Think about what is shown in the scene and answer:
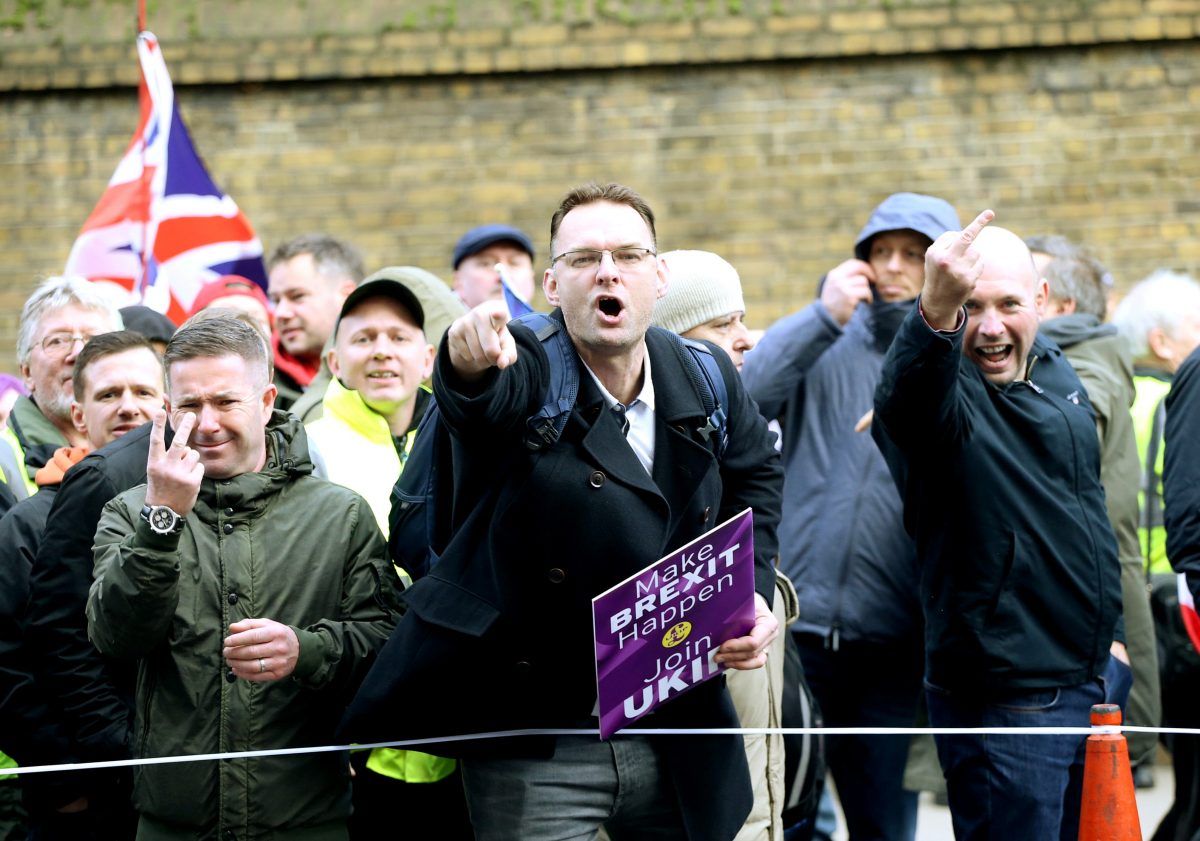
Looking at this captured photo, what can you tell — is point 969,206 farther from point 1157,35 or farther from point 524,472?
point 524,472

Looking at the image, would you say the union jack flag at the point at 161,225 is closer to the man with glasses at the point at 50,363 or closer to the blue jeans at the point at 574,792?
the man with glasses at the point at 50,363

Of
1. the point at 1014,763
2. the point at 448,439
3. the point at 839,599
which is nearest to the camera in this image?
the point at 448,439

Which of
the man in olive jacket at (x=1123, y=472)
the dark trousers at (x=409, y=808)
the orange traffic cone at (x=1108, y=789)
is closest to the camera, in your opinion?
the orange traffic cone at (x=1108, y=789)

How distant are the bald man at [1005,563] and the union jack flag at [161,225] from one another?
3.83 metres

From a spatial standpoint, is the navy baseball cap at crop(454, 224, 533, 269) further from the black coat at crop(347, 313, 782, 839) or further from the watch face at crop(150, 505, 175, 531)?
the watch face at crop(150, 505, 175, 531)

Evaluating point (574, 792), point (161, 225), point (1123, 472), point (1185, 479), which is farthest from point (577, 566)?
point (161, 225)

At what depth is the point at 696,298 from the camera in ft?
15.5

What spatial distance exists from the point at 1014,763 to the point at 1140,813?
128 inches

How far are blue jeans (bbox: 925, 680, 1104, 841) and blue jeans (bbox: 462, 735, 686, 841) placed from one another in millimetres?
917

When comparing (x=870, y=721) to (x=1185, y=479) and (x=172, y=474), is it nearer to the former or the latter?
(x=1185, y=479)

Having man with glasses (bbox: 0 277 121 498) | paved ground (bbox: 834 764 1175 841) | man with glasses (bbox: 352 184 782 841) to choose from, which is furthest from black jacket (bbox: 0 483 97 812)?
paved ground (bbox: 834 764 1175 841)


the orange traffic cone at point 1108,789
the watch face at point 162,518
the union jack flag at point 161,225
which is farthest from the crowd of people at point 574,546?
the union jack flag at point 161,225

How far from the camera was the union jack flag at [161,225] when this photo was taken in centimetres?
702

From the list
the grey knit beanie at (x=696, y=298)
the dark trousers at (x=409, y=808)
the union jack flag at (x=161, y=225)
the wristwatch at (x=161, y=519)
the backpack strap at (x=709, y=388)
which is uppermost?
the union jack flag at (x=161, y=225)
